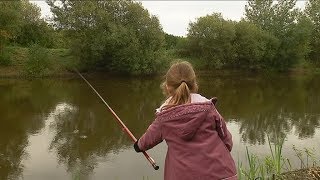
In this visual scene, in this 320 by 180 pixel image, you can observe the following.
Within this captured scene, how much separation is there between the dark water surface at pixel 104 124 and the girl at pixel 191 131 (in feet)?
8.92

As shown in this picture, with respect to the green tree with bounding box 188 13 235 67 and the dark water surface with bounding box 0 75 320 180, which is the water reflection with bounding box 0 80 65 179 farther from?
the green tree with bounding box 188 13 235 67

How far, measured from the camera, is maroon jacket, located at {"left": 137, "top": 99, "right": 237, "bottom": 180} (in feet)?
8.82

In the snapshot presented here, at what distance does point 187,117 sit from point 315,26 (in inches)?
1526

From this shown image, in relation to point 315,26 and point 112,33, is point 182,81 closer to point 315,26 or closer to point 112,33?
point 112,33

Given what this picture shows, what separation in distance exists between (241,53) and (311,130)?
20.7 meters

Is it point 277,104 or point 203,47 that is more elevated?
point 203,47

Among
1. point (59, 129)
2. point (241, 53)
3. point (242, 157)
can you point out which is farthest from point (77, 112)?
point (241, 53)

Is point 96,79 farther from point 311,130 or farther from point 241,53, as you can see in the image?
point 311,130

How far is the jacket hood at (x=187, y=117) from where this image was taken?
8.75ft

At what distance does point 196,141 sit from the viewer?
108 inches

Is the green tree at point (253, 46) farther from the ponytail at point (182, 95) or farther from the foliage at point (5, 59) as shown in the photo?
the ponytail at point (182, 95)

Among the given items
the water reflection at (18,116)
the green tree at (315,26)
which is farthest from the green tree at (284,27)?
the water reflection at (18,116)

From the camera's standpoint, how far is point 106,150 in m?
9.74

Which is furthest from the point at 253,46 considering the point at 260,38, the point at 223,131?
the point at 223,131
